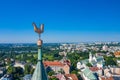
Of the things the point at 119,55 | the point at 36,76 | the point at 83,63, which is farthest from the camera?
the point at 119,55

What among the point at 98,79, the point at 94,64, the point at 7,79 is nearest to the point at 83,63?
the point at 94,64

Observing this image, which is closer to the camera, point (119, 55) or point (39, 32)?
point (39, 32)

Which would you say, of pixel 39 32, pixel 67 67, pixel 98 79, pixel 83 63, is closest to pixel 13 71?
pixel 67 67

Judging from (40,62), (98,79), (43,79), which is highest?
(40,62)

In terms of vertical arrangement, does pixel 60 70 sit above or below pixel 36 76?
below

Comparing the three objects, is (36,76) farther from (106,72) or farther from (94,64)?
(94,64)

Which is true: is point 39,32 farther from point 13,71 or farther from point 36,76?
point 13,71

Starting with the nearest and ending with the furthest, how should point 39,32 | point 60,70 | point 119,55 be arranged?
1. point 39,32
2. point 60,70
3. point 119,55

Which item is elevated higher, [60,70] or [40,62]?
[40,62]

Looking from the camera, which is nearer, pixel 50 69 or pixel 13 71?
pixel 13 71
